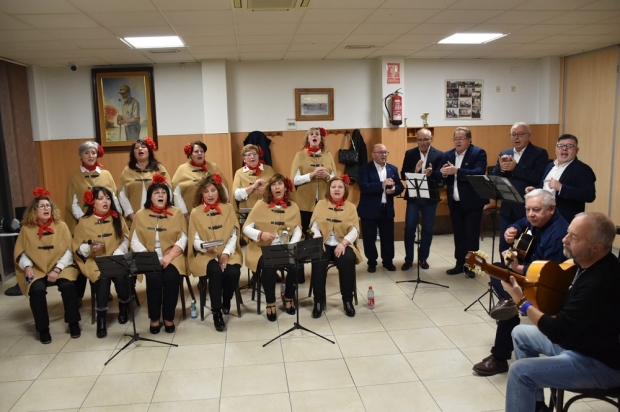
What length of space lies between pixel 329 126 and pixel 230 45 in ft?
7.18

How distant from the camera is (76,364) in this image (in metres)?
3.66

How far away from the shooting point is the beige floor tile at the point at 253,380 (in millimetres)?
3209

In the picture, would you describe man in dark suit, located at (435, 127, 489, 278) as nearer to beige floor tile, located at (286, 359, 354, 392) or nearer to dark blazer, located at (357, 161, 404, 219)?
dark blazer, located at (357, 161, 404, 219)

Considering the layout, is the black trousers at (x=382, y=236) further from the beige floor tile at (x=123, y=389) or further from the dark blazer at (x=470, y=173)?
the beige floor tile at (x=123, y=389)

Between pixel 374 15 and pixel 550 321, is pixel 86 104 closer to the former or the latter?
pixel 374 15

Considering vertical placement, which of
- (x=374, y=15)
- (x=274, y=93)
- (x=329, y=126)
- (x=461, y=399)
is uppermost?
(x=374, y=15)

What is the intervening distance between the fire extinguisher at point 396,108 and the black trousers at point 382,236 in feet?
6.52

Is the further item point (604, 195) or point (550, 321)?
point (604, 195)

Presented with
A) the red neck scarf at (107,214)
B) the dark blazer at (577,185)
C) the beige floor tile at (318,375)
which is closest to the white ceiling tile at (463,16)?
the dark blazer at (577,185)

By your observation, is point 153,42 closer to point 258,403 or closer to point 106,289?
point 106,289

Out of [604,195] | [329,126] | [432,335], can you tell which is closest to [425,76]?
[329,126]

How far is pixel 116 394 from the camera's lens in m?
3.22

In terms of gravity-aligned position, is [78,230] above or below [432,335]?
above

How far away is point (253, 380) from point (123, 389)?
0.88 metres
